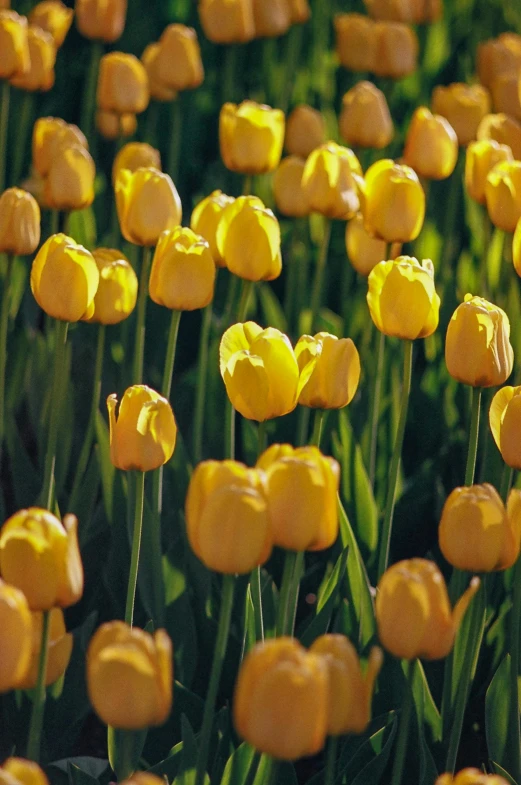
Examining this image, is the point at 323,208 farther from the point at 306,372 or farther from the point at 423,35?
the point at 423,35

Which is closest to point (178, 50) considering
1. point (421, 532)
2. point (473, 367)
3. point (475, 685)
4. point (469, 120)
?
point (469, 120)

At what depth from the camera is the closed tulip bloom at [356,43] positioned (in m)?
2.87

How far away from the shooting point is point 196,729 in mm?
1450

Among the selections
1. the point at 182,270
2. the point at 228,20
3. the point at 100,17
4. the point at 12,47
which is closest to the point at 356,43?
the point at 228,20

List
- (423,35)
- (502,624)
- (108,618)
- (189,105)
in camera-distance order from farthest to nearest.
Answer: (423,35)
(189,105)
(108,618)
(502,624)

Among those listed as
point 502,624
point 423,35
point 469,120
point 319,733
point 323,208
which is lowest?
point 502,624

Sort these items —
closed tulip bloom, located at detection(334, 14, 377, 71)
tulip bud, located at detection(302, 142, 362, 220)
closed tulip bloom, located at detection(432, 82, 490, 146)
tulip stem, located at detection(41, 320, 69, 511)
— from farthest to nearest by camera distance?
closed tulip bloom, located at detection(334, 14, 377, 71), closed tulip bloom, located at detection(432, 82, 490, 146), tulip bud, located at detection(302, 142, 362, 220), tulip stem, located at detection(41, 320, 69, 511)

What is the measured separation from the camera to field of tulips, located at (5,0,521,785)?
0.99 metres

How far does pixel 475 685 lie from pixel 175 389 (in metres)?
0.91

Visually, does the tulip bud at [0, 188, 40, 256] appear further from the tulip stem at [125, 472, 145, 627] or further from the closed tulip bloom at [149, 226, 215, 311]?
the tulip stem at [125, 472, 145, 627]

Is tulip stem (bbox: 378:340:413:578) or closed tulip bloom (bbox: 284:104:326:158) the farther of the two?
closed tulip bloom (bbox: 284:104:326:158)

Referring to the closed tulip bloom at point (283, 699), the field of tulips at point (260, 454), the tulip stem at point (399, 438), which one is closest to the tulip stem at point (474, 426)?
the field of tulips at point (260, 454)

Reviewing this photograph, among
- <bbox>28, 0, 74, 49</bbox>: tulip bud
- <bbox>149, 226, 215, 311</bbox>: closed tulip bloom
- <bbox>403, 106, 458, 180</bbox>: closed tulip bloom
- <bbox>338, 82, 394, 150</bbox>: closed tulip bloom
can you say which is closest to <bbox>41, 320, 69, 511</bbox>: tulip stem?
<bbox>149, 226, 215, 311</bbox>: closed tulip bloom

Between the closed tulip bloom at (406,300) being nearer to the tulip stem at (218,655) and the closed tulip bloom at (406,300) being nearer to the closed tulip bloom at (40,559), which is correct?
the tulip stem at (218,655)
